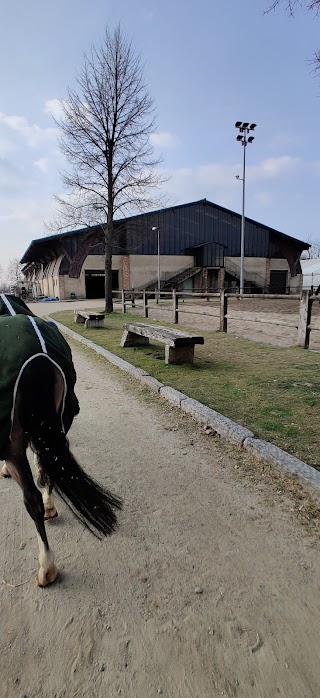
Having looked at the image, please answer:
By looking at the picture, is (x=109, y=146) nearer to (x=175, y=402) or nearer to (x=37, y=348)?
(x=175, y=402)

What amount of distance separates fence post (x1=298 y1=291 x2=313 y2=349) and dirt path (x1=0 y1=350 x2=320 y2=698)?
17.6ft

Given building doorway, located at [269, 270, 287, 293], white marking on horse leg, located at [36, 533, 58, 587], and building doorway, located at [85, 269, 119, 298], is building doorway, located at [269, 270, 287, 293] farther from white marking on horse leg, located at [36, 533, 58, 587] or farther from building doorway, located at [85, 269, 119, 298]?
white marking on horse leg, located at [36, 533, 58, 587]

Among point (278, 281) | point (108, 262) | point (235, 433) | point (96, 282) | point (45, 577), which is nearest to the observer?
point (45, 577)

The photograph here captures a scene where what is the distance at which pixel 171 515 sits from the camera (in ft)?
7.63

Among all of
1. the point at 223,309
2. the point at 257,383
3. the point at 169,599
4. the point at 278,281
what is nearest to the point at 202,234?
the point at 278,281

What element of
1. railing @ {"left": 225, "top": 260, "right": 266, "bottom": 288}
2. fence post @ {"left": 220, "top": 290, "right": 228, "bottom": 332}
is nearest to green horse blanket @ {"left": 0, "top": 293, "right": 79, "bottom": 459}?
fence post @ {"left": 220, "top": 290, "right": 228, "bottom": 332}

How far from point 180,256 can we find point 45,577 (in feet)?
116

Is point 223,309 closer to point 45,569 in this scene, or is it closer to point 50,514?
point 50,514

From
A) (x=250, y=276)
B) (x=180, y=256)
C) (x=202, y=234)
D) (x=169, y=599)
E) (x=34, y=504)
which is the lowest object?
(x=169, y=599)

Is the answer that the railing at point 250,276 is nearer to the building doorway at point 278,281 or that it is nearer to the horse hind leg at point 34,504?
the building doorway at point 278,281

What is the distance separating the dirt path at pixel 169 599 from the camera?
4.52 feet

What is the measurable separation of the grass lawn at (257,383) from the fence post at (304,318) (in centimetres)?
20

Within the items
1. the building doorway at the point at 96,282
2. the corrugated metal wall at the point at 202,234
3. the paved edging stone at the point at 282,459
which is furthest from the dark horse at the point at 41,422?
the corrugated metal wall at the point at 202,234

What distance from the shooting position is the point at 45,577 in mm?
1831
